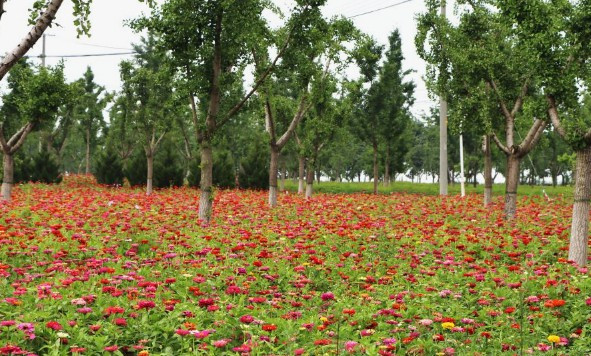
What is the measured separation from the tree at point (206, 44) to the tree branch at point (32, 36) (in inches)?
330

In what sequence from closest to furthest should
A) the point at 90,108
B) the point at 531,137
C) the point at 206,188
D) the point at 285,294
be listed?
the point at 285,294
the point at 206,188
the point at 531,137
the point at 90,108

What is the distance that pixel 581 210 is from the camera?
920 centimetres

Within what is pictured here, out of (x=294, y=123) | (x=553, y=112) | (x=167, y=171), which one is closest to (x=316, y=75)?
(x=294, y=123)

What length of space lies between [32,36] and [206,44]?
928 cm

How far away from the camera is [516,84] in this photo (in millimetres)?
16406

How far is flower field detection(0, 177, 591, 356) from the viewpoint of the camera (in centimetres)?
464

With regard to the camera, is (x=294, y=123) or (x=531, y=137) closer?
(x=531, y=137)

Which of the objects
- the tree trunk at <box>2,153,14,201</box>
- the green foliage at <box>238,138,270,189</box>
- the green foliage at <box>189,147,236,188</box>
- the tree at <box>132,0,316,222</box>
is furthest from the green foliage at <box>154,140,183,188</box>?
the tree at <box>132,0,316,222</box>

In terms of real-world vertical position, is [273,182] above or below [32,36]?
below

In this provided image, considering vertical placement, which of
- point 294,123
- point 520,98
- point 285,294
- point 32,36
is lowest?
point 285,294

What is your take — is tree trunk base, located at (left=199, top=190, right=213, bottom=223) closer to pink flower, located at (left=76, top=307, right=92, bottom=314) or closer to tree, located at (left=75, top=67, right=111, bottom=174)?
pink flower, located at (left=76, top=307, right=92, bottom=314)

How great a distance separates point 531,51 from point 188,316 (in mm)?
8069

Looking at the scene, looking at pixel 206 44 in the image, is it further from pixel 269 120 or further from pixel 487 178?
pixel 487 178

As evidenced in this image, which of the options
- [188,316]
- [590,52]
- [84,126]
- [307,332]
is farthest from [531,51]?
[84,126]
